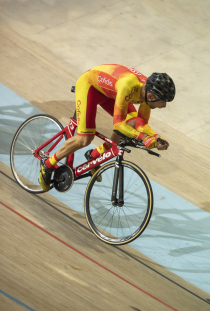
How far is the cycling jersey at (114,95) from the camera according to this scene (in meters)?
2.70

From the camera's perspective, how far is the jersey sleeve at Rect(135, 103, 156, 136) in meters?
2.94

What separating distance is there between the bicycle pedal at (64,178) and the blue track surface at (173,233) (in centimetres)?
33

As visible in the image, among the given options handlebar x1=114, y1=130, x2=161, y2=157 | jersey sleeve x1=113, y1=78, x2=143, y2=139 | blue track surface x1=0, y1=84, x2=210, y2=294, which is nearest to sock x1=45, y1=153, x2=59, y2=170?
blue track surface x1=0, y1=84, x2=210, y2=294

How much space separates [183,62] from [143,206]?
3.23 metres

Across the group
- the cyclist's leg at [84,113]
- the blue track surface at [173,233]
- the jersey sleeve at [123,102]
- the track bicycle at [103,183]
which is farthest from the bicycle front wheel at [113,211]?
the jersey sleeve at [123,102]

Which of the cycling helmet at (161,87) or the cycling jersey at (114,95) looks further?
the cycling jersey at (114,95)

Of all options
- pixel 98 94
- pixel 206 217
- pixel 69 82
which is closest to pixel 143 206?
pixel 206 217

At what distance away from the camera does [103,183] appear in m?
3.86

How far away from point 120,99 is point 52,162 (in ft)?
3.19

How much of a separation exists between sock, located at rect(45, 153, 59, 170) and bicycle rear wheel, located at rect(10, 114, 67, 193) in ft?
0.46

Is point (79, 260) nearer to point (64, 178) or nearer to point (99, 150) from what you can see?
point (64, 178)

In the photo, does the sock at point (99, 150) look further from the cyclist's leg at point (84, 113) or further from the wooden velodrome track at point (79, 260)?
Result: the wooden velodrome track at point (79, 260)

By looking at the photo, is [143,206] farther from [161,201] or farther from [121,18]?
[121,18]

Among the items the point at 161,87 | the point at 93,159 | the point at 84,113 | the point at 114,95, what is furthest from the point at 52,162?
the point at 161,87
